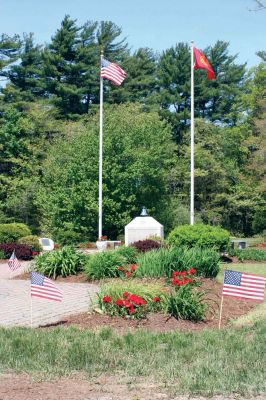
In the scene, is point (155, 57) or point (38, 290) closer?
point (38, 290)

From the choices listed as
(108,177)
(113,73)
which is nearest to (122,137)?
(108,177)

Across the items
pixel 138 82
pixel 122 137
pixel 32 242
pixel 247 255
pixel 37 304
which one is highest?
pixel 138 82

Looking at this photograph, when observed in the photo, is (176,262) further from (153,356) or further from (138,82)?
(138,82)

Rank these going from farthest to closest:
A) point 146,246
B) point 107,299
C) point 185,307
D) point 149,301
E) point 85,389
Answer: point 146,246, point 149,301, point 107,299, point 185,307, point 85,389

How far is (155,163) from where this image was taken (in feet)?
144

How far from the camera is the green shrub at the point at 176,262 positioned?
Answer: 559 inches

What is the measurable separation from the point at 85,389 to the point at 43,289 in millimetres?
4052

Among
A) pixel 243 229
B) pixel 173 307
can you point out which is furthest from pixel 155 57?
pixel 173 307

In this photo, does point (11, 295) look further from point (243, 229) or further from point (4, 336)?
point (243, 229)

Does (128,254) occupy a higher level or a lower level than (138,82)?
lower

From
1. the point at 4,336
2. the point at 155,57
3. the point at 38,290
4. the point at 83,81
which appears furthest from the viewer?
the point at 155,57

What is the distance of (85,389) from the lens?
6.47m

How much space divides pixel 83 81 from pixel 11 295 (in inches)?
1669

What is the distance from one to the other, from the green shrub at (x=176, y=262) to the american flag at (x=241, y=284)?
3.58m
